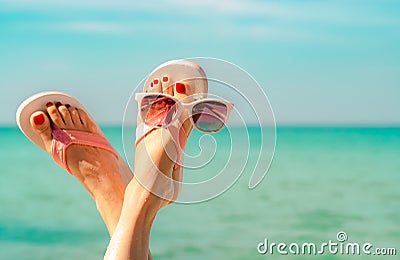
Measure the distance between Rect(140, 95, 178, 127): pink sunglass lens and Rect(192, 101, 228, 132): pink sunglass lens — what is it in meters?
0.07

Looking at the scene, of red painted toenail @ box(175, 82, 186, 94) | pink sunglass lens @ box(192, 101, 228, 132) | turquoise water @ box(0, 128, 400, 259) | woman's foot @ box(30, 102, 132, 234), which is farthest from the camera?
turquoise water @ box(0, 128, 400, 259)

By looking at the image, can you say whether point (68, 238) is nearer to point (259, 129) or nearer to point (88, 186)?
point (88, 186)

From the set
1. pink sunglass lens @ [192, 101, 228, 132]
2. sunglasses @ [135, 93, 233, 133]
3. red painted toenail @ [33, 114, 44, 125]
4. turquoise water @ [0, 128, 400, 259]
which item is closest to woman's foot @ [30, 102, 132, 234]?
red painted toenail @ [33, 114, 44, 125]

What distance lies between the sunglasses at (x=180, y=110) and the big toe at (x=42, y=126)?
401 mm

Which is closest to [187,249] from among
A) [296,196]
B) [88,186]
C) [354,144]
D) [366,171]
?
[88,186]

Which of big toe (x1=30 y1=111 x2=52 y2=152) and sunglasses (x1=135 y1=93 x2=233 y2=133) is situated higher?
big toe (x1=30 y1=111 x2=52 y2=152)

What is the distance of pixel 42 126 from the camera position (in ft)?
7.09

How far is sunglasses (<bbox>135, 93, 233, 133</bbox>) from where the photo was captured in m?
1.79

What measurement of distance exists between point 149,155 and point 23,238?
3.31 m

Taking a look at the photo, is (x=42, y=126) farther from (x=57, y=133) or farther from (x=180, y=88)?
(x=180, y=88)

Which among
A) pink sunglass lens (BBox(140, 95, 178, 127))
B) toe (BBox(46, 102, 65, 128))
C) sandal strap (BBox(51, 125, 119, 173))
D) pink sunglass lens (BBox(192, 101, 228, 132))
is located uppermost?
toe (BBox(46, 102, 65, 128))

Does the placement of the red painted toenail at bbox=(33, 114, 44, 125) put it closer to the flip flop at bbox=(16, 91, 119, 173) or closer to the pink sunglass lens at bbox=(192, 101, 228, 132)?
the flip flop at bbox=(16, 91, 119, 173)

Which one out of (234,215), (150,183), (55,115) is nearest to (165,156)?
(150,183)

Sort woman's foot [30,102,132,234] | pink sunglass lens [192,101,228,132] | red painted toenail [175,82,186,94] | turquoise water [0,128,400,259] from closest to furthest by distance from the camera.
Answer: pink sunglass lens [192,101,228,132] → red painted toenail [175,82,186,94] → woman's foot [30,102,132,234] → turquoise water [0,128,400,259]
